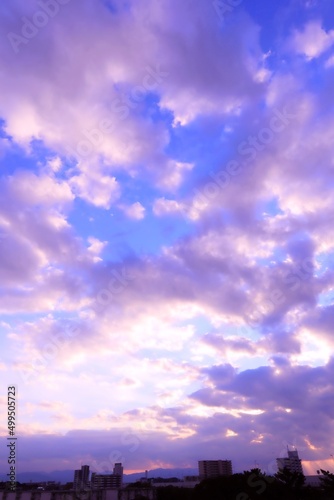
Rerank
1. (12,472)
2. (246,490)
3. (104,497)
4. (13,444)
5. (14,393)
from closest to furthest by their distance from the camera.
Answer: (14,393) < (13,444) < (12,472) < (246,490) < (104,497)

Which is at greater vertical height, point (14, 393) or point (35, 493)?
point (14, 393)

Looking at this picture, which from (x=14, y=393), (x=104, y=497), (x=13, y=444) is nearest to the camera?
(x=14, y=393)

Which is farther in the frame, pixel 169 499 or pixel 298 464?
pixel 298 464

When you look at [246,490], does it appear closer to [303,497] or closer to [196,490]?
[303,497]

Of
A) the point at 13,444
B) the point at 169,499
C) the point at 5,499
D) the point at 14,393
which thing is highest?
the point at 14,393

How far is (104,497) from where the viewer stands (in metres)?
58.2

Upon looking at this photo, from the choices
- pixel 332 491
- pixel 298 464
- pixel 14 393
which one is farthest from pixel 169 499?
pixel 298 464

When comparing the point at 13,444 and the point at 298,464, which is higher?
the point at 13,444

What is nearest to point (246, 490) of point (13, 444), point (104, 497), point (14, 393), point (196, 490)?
point (196, 490)

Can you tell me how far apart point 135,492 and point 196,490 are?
1093 centimetres

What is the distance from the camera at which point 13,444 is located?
34.4 meters

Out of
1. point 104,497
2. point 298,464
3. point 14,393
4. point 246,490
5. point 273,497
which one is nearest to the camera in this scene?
point 14,393

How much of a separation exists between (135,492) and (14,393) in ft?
127

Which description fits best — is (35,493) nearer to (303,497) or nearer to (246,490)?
(246,490)
